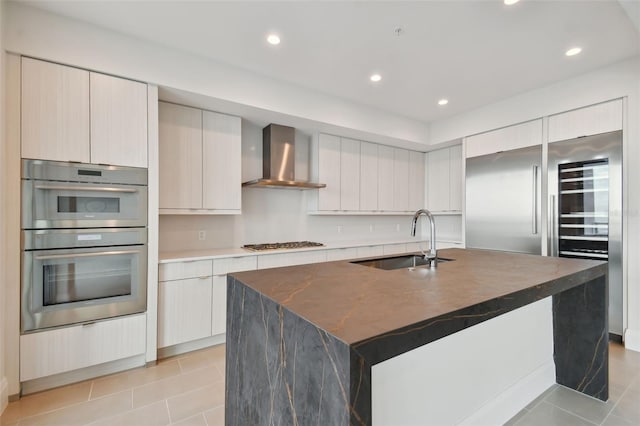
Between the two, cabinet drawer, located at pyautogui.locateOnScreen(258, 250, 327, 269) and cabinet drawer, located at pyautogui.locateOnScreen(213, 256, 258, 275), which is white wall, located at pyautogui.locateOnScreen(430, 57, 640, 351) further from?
cabinet drawer, located at pyautogui.locateOnScreen(213, 256, 258, 275)

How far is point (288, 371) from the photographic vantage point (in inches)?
39.2

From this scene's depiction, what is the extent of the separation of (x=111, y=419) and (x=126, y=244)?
4.01 feet

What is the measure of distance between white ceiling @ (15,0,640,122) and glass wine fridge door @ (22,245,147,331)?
1.81 metres

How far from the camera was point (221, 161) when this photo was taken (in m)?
3.19

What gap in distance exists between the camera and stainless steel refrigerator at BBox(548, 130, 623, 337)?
2.80 metres

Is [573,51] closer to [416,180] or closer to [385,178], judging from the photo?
[385,178]

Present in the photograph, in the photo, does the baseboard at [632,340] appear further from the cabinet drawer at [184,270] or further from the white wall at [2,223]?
the white wall at [2,223]

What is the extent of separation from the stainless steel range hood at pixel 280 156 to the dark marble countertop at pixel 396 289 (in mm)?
1884

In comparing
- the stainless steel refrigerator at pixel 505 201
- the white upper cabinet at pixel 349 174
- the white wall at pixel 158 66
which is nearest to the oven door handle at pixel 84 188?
the white wall at pixel 158 66

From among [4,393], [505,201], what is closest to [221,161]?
[4,393]

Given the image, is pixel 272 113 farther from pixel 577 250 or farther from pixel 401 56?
pixel 577 250

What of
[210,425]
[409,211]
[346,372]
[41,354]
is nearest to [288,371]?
[346,372]

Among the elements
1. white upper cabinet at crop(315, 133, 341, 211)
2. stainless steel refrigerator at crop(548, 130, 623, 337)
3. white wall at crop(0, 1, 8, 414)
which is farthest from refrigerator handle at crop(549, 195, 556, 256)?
white wall at crop(0, 1, 8, 414)

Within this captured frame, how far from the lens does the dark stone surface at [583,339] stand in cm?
202
